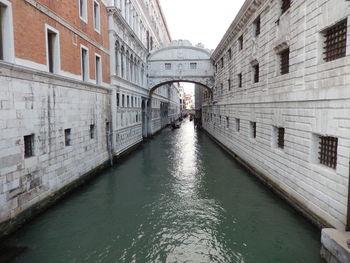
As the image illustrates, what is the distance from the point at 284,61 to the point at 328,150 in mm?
4330

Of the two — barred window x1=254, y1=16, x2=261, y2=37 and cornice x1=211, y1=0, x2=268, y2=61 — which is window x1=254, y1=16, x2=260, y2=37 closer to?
barred window x1=254, y1=16, x2=261, y2=37

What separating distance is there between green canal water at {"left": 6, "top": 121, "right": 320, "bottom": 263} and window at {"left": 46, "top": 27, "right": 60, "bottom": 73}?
16.2 ft

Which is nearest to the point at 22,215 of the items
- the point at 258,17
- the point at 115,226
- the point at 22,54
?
the point at 115,226

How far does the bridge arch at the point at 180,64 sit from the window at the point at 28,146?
2119 centimetres

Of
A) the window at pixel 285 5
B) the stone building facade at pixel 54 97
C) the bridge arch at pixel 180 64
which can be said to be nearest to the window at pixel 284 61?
the window at pixel 285 5

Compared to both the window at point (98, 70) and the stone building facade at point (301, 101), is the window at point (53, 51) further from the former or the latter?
the stone building facade at point (301, 101)

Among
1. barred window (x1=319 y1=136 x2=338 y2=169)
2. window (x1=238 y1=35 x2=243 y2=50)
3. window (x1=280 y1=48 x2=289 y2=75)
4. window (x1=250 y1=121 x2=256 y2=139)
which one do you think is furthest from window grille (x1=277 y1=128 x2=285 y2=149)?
window (x1=238 y1=35 x2=243 y2=50)

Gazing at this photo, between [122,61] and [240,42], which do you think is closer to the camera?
[240,42]

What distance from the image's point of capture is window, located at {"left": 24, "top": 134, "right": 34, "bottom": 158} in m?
7.71

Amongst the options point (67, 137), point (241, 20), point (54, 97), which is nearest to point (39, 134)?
point (54, 97)

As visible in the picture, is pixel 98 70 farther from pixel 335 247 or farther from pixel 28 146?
pixel 335 247

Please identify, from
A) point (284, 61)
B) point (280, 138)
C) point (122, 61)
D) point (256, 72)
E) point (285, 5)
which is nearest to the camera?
point (285, 5)

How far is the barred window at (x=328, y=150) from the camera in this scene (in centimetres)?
683

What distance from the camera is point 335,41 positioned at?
684cm
